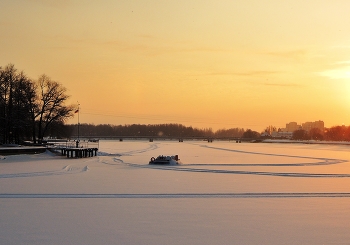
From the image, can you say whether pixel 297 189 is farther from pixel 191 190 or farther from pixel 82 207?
pixel 82 207

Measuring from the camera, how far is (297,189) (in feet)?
80.6

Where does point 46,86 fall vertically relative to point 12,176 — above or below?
above

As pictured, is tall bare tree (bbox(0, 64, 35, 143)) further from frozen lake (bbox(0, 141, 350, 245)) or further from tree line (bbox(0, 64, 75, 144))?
frozen lake (bbox(0, 141, 350, 245))

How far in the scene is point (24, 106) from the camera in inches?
2913

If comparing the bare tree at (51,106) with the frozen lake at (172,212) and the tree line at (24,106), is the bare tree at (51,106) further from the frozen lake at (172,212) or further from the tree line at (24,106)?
the frozen lake at (172,212)

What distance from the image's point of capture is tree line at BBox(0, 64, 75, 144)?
67.8m

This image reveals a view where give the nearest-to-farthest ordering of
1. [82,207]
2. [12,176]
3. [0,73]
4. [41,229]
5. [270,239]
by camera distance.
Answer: [270,239], [41,229], [82,207], [12,176], [0,73]

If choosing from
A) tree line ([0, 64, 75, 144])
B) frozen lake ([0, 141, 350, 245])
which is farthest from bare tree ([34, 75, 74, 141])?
frozen lake ([0, 141, 350, 245])

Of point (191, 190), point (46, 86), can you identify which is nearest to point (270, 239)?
point (191, 190)

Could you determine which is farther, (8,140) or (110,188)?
(8,140)

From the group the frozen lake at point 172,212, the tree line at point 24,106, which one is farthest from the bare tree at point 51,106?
the frozen lake at point 172,212

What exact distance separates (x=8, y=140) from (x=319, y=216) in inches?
2600

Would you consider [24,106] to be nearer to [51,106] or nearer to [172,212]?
[51,106]

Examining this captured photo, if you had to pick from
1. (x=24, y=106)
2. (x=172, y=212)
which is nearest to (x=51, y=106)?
(x=24, y=106)
